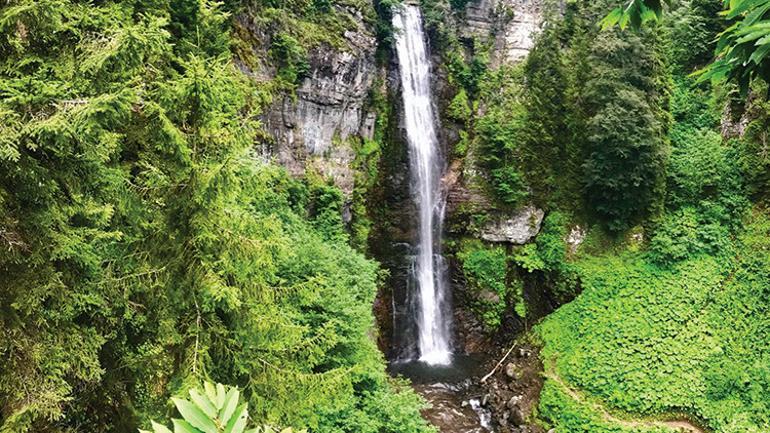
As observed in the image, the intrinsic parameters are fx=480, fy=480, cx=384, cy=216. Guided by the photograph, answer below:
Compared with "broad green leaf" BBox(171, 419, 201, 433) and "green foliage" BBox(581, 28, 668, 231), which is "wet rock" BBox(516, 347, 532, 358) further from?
"broad green leaf" BBox(171, 419, 201, 433)

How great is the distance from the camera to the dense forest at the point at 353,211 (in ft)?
13.7

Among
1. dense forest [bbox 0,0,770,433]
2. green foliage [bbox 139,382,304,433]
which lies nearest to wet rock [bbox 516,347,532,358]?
dense forest [bbox 0,0,770,433]

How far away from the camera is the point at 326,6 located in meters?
16.6

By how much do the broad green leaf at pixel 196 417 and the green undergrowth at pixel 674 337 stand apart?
13026 millimetres

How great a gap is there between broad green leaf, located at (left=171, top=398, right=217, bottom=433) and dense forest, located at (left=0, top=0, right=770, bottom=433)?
0.01 m

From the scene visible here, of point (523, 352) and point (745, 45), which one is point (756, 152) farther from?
point (745, 45)

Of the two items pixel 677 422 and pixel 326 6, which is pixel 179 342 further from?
pixel 326 6

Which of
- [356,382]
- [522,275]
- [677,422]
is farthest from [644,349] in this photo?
[356,382]

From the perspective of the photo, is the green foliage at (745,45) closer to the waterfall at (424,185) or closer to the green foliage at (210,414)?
the green foliage at (210,414)

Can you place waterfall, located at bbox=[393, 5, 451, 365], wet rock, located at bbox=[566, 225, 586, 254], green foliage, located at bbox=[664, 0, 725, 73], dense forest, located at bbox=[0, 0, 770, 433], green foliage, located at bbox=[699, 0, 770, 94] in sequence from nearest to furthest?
green foliage, located at bbox=[699, 0, 770, 94] → dense forest, located at bbox=[0, 0, 770, 433] → wet rock, located at bbox=[566, 225, 586, 254] → green foliage, located at bbox=[664, 0, 725, 73] → waterfall, located at bbox=[393, 5, 451, 365]

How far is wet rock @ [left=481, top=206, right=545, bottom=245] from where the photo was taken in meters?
17.2

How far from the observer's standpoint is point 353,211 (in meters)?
16.8

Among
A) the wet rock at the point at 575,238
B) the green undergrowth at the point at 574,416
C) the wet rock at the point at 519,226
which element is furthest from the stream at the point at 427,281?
the wet rock at the point at 575,238

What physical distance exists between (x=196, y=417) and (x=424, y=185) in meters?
17.2
